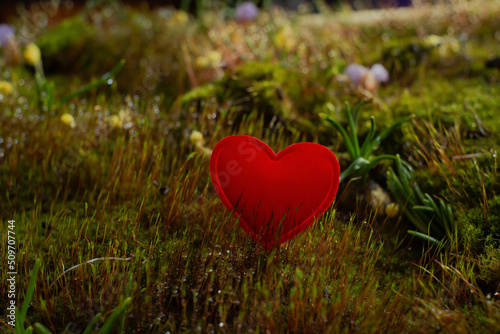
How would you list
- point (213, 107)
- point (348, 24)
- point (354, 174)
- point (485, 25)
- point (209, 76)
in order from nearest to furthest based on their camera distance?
point (354, 174)
point (213, 107)
point (209, 76)
point (485, 25)
point (348, 24)

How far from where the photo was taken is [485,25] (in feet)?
15.9

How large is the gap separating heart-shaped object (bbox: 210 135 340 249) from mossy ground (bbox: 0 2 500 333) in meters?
0.07

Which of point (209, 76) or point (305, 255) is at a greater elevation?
point (209, 76)

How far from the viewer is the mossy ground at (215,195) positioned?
1.53 m

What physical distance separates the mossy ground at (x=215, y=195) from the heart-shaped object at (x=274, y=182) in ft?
0.23

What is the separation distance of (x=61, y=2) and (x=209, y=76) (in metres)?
3.84

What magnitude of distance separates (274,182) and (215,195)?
1.63 feet

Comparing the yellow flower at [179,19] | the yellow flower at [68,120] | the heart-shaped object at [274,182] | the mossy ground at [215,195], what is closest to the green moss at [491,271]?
the mossy ground at [215,195]

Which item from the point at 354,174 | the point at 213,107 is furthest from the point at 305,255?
the point at 213,107

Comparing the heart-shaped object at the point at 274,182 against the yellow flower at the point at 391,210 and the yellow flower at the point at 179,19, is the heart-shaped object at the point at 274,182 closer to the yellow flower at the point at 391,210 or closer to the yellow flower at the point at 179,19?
the yellow flower at the point at 391,210

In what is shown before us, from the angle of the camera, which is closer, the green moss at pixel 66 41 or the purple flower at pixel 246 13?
the green moss at pixel 66 41

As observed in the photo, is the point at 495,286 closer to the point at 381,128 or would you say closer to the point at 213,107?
the point at 381,128

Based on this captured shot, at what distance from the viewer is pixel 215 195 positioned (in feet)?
7.07

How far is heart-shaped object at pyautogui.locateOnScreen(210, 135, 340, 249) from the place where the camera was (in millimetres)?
1708
